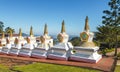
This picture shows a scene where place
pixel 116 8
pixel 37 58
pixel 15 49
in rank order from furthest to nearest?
pixel 116 8 < pixel 15 49 < pixel 37 58

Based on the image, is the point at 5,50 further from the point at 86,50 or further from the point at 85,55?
the point at 86,50

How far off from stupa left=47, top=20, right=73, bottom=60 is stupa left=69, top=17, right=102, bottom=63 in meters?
0.84

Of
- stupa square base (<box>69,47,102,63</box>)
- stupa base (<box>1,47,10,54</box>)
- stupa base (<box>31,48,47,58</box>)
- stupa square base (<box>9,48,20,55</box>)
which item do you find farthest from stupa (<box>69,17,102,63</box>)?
stupa base (<box>1,47,10,54</box>)

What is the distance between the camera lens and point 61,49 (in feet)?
62.5

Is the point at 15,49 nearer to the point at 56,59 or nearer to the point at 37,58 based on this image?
the point at 37,58

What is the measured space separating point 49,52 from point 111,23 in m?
11.1

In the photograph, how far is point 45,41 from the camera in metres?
21.3

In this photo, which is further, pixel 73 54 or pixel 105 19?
pixel 105 19

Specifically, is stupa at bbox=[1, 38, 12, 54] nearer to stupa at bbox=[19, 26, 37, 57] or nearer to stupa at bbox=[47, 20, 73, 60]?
stupa at bbox=[19, 26, 37, 57]

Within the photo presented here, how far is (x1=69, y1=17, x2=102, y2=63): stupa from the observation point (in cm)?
1718

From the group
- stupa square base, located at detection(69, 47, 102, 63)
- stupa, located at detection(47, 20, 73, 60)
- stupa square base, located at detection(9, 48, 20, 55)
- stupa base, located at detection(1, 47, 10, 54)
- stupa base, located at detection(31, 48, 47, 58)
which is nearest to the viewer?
stupa square base, located at detection(69, 47, 102, 63)

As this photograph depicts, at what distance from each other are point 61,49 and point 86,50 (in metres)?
3.05

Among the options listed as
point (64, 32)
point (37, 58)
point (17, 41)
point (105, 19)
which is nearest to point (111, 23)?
point (105, 19)

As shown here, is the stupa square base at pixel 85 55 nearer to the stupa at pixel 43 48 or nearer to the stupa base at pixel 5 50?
the stupa at pixel 43 48
